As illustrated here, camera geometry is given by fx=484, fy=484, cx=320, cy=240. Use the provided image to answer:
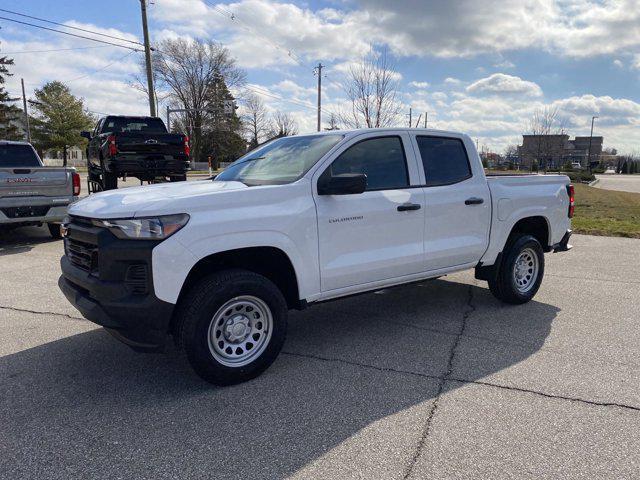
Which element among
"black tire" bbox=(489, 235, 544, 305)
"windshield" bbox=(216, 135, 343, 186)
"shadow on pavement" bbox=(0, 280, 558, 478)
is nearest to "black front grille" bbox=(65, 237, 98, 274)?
"shadow on pavement" bbox=(0, 280, 558, 478)

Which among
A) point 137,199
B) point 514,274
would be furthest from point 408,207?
point 137,199

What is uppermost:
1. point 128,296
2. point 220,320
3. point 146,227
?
point 146,227

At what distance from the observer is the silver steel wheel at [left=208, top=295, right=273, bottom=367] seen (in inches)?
139

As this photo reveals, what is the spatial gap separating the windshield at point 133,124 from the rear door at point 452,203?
1024cm

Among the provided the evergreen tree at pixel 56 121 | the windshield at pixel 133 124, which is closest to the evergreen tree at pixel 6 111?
the evergreen tree at pixel 56 121

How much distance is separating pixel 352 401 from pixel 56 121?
63593mm

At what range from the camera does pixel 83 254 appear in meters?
3.64

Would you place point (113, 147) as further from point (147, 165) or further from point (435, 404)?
point (435, 404)

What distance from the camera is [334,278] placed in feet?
13.2

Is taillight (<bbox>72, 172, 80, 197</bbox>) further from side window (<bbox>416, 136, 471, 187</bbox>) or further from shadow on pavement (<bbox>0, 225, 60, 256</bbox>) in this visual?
side window (<bbox>416, 136, 471, 187</bbox>)

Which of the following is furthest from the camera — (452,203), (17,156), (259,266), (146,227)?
(17,156)

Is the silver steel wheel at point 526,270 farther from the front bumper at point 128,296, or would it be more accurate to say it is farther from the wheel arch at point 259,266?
the front bumper at point 128,296

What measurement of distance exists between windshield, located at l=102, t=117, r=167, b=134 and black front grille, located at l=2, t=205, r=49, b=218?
5190 millimetres

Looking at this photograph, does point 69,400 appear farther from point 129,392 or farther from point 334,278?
point 334,278
